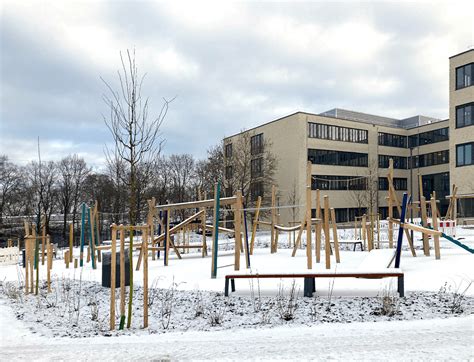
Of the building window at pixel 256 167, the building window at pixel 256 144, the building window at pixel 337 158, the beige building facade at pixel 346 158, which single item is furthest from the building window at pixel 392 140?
the building window at pixel 256 167

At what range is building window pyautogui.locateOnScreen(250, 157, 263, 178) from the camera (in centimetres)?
4776

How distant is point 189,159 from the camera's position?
64.9 metres

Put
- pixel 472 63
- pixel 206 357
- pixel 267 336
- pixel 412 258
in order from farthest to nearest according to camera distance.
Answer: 1. pixel 472 63
2. pixel 412 258
3. pixel 267 336
4. pixel 206 357

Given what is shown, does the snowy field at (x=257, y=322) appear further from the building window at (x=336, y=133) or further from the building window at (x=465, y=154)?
the building window at (x=336, y=133)

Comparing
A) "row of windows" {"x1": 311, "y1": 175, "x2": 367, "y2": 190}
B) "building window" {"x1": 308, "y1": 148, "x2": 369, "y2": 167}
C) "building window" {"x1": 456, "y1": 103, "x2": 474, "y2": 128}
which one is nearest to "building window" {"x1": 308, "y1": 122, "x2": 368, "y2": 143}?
"building window" {"x1": 308, "y1": 148, "x2": 369, "y2": 167}

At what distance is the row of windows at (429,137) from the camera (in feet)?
179

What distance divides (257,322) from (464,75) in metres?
38.6

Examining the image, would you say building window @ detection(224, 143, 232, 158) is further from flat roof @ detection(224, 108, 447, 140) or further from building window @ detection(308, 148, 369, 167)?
flat roof @ detection(224, 108, 447, 140)

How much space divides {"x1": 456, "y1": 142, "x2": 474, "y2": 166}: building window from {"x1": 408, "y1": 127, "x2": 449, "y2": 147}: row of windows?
1705cm

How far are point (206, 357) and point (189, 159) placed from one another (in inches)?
2372

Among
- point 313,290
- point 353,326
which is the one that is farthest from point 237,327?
point 313,290

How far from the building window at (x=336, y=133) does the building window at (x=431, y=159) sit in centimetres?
875

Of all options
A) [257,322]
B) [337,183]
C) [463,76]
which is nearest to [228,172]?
[337,183]

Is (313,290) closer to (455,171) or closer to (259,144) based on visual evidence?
(455,171)
